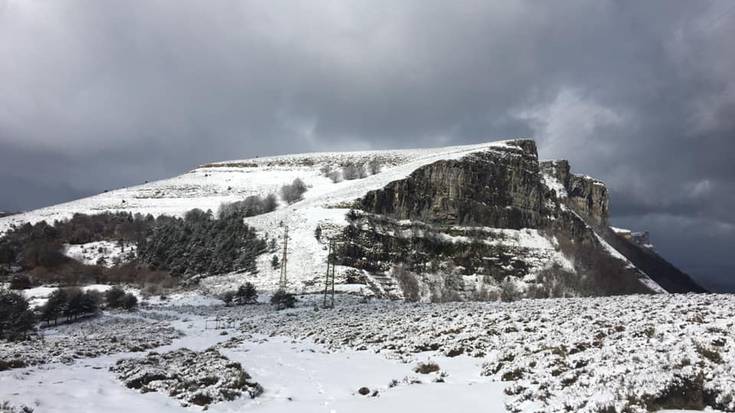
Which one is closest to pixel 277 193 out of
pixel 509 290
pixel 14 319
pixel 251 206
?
pixel 251 206

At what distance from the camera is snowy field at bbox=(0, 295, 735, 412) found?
9.21 metres

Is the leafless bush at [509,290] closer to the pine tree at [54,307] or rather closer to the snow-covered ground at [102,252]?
the pine tree at [54,307]

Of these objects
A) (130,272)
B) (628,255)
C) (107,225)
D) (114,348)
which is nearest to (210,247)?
(130,272)

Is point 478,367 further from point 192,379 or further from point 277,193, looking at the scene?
point 277,193

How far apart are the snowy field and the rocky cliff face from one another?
5129 centimetres

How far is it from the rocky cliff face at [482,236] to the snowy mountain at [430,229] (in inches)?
11.0

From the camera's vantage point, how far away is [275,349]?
2389cm

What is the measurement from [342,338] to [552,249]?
90678 millimetres

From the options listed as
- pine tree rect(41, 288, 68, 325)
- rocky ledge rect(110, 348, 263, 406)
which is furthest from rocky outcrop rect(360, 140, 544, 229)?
rocky ledge rect(110, 348, 263, 406)

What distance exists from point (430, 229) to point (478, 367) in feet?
260

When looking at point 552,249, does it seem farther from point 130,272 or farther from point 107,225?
point 107,225

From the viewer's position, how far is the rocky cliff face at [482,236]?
83.2 metres

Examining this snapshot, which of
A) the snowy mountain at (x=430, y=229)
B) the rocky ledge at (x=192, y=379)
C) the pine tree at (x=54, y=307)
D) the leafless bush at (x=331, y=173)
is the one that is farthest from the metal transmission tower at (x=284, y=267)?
the leafless bush at (x=331, y=173)

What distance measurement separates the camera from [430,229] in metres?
94.1
